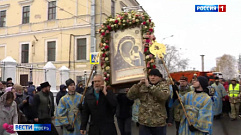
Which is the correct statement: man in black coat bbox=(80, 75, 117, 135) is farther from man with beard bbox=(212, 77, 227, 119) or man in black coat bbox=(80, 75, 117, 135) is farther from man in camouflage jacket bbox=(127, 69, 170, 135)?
man with beard bbox=(212, 77, 227, 119)

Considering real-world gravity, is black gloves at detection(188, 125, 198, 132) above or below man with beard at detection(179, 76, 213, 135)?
below

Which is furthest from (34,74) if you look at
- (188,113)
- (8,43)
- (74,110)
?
(8,43)

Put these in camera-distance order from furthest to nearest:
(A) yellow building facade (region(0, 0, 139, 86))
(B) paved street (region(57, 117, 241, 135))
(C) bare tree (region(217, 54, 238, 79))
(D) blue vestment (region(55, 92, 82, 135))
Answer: (C) bare tree (region(217, 54, 238, 79)) → (A) yellow building facade (region(0, 0, 139, 86)) → (B) paved street (region(57, 117, 241, 135)) → (D) blue vestment (region(55, 92, 82, 135))

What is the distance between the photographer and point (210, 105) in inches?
171

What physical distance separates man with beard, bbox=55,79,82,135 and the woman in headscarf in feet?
2.99

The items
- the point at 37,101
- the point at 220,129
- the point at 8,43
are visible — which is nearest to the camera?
the point at 37,101

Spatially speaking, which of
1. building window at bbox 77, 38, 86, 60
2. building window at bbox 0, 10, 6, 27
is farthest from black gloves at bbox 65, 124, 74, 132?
building window at bbox 0, 10, 6, 27

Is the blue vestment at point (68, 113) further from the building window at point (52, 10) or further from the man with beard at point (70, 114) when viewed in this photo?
the building window at point (52, 10)

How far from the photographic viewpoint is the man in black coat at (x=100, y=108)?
14.4 feet

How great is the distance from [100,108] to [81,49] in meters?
19.0

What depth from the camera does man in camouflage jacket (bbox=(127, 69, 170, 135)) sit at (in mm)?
4344

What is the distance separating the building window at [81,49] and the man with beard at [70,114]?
17320mm

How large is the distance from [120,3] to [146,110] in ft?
76.0

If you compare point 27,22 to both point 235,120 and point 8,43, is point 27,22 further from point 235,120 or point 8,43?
point 235,120
